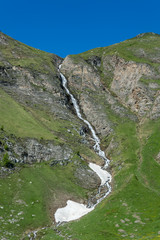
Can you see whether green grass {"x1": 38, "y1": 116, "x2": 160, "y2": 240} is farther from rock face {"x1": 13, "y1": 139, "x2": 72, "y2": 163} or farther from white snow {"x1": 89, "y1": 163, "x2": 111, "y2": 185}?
rock face {"x1": 13, "y1": 139, "x2": 72, "y2": 163}

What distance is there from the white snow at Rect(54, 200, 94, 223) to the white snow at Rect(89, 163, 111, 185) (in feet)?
40.8

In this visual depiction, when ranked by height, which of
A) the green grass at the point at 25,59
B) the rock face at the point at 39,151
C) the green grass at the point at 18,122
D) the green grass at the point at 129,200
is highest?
the green grass at the point at 25,59

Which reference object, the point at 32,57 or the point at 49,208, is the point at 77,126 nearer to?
the point at 49,208

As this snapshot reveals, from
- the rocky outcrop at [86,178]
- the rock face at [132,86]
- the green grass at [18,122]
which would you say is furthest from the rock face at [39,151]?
the rock face at [132,86]

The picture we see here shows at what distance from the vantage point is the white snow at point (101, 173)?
62638mm

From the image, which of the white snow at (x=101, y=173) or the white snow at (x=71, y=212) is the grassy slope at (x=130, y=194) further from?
the white snow at (x=71, y=212)

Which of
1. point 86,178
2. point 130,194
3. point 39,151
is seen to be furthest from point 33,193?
point 130,194

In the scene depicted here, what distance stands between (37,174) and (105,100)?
6367 centimetres

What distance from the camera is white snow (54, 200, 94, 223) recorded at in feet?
150

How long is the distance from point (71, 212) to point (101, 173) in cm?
1915

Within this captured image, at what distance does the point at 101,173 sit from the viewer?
2542 inches

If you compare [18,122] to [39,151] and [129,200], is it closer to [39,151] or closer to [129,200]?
[39,151]

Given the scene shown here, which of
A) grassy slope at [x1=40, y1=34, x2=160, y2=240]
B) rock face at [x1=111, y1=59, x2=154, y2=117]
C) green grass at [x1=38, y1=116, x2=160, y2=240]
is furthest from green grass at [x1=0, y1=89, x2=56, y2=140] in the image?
rock face at [x1=111, y1=59, x2=154, y2=117]

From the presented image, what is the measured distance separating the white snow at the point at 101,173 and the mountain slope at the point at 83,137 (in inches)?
87.6
